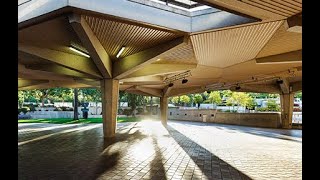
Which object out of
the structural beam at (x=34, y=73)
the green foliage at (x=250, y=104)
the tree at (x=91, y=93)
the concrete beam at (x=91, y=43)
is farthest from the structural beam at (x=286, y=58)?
the tree at (x=91, y=93)

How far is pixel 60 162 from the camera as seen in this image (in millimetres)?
8742

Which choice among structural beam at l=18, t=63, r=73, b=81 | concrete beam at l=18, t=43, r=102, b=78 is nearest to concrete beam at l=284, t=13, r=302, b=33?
concrete beam at l=18, t=43, r=102, b=78

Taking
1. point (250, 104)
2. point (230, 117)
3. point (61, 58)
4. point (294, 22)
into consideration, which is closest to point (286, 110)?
point (230, 117)

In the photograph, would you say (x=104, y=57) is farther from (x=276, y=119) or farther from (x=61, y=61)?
(x=276, y=119)

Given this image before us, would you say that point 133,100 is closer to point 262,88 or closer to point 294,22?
point 262,88

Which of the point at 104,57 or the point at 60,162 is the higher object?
the point at 104,57

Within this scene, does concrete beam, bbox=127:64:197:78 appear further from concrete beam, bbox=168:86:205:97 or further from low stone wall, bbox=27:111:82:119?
low stone wall, bbox=27:111:82:119

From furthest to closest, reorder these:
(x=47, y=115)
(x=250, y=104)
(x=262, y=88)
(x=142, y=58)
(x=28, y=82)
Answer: (x=250, y=104) → (x=47, y=115) → (x=262, y=88) → (x=28, y=82) → (x=142, y=58)

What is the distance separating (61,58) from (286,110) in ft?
75.1

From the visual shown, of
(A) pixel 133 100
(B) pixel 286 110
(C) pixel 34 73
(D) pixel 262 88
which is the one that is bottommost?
(B) pixel 286 110

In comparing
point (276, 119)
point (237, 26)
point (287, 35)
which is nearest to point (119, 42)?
point (237, 26)

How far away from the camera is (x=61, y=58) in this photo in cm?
1411

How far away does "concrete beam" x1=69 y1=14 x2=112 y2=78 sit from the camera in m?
8.50
